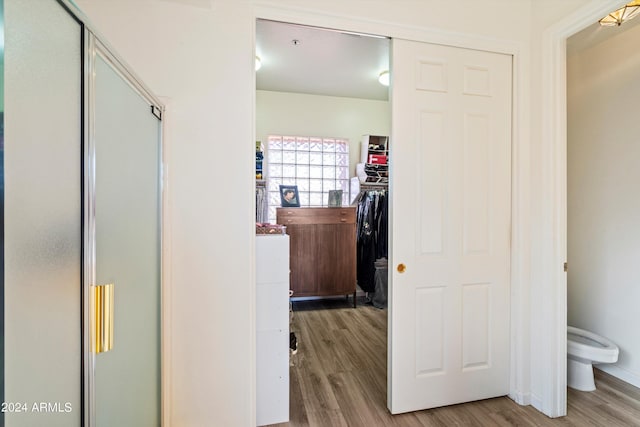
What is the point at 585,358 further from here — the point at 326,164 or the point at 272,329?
the point at 326,164

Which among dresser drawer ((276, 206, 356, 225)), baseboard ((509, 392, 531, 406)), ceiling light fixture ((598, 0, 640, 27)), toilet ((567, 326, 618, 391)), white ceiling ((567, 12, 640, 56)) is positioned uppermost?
Result: white ceiling ((567, 12, 640, 56))

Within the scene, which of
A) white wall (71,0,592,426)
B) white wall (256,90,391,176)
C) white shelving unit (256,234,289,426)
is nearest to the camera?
white wall (71,0,592,426)

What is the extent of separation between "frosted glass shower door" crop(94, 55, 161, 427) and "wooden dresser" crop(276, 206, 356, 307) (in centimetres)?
208

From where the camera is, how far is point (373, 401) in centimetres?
185

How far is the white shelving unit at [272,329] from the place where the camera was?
1.64m

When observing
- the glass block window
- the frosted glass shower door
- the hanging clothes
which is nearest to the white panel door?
the frosted glass shower door

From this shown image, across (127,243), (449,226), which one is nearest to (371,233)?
(449,226)

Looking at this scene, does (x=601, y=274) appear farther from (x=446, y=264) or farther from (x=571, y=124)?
(x=446, y=264)

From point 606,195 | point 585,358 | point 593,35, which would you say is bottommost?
point 585,358

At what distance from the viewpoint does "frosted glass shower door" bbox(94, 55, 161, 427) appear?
886 mm

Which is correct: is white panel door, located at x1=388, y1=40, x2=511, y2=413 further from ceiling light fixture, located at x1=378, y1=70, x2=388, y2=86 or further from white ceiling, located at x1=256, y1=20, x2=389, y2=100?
ceiling light fixture, located at x1=378, y1=70, x2=388, y2=86

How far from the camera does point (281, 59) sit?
9.27ft

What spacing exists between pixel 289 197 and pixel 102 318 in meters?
2.80

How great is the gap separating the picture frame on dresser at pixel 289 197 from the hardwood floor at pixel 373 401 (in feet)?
5.12
